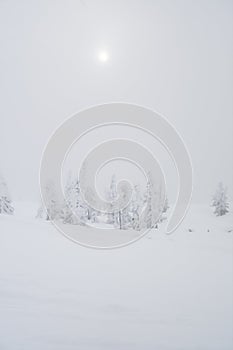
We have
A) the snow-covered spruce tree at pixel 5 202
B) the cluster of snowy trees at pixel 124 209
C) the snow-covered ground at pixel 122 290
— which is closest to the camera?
the snow-covered ground at pixel 122 290

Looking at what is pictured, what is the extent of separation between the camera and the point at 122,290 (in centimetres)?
258

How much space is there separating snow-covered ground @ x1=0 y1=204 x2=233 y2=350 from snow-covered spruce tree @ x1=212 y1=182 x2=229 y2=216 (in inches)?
2.1

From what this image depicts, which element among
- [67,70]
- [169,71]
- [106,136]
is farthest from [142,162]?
[67,70]

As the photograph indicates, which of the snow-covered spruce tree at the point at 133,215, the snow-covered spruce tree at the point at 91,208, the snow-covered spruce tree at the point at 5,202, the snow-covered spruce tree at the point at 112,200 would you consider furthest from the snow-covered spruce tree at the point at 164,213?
the snow-covered spruce tree at the point at 5,202

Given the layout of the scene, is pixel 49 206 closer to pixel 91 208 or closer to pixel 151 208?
pixel 91 208

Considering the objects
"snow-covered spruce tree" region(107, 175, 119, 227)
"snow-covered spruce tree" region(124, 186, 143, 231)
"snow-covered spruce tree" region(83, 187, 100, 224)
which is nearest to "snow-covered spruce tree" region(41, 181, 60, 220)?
"snow-covered spruce tree" region(83, 187, 100, 224)

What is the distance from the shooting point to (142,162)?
8.77ft

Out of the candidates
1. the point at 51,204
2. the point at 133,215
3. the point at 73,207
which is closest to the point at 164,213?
the point at 133,215

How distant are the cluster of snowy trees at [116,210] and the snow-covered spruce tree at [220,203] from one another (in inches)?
13.8

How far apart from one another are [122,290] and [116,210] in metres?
0.57

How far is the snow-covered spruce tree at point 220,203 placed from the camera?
8.53ft

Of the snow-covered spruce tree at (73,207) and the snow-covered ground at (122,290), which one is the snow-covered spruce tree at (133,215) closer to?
the snow-covered ground at (122,290)

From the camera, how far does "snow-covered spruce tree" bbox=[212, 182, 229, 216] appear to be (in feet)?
8.53

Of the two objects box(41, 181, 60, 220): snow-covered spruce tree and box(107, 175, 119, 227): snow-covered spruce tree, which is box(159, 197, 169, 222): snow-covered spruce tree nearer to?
box(107, 175, 119, 227): snow-covered spruce tree
